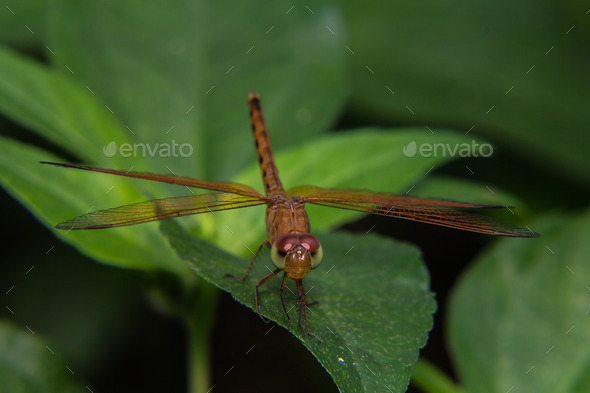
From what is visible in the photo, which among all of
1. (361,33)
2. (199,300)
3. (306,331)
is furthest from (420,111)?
(306,331)

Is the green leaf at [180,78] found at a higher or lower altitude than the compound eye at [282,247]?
higher

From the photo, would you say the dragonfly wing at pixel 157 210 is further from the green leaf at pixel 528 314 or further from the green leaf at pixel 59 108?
the green leaf at pixel 528 314

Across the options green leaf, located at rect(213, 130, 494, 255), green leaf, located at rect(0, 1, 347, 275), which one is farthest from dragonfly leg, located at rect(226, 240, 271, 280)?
green leaf, located at rect(0, 1, 347, 275)

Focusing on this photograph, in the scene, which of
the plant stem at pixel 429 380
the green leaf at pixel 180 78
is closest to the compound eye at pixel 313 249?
the plant stem at pixel 429 380

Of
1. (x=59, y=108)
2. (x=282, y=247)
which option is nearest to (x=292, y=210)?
(x=282, y=247)

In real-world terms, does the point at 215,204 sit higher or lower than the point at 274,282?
higher

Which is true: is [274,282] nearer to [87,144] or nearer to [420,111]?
[87,144]
